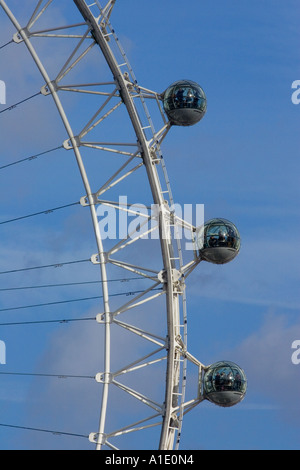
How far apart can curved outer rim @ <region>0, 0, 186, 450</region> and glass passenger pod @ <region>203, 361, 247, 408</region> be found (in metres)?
1.13

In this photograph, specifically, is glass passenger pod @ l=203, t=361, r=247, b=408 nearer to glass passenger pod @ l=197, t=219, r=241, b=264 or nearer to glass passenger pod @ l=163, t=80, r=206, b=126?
glass passenger pod @ l=197, t=219, r=241, b=264

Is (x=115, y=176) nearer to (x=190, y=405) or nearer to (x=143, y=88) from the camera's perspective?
(x=143, y=88)

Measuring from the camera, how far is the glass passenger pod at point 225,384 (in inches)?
2237

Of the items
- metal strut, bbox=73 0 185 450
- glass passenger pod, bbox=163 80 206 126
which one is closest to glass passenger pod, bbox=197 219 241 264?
metal strut, bbox=73 0 185 450

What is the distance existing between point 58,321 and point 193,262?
5163 mm

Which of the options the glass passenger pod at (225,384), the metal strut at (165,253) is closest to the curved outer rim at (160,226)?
the metal strut at (165,253)

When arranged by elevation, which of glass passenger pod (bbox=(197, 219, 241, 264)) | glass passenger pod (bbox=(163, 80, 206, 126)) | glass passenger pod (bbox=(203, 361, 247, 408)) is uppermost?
glass passenger pod (bbox=(163, 80, 206, 126))

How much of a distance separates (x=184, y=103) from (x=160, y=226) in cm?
423

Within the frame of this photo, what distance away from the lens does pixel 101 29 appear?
5619 cm

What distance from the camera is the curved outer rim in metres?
56.2

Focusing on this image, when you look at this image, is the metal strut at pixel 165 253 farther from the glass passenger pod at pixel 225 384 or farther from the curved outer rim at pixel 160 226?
the glass passenger pod at pixel 225 384

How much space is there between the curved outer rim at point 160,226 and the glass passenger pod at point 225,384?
3.72 ft
